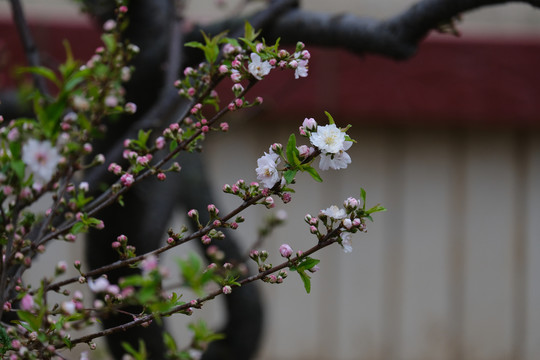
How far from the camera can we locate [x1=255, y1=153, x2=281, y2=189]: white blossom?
0.54 metres

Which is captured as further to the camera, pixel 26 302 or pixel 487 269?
pixel 487 269

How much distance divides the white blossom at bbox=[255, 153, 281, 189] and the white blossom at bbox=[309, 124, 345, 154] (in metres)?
0.04

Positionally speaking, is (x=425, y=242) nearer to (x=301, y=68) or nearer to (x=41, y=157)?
(x=301, y=68)

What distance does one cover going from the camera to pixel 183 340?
8.38 feet

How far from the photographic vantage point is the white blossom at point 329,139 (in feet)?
1.71

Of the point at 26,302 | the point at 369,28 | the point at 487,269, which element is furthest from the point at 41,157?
the point at 487,269

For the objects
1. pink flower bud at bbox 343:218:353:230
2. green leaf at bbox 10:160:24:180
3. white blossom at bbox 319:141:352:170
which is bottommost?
pink flower bud at bbox 343:218:353:230

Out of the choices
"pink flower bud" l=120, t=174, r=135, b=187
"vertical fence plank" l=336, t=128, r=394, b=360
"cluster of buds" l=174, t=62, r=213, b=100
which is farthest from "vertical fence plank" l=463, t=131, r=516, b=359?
"pink flower bud" l=120, t=174, r=135, b=187

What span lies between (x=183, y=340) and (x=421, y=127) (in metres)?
1.19

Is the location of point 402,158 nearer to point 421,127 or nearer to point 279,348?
point 421,127

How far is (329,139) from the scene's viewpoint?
524 millimetres

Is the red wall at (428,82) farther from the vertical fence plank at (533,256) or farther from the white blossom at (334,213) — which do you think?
the white blossom at (334,213)

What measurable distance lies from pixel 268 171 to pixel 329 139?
6cm

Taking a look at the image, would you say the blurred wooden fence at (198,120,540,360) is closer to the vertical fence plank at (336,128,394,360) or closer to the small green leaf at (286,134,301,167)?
the vertical fence plank at (336,128,394,360)
